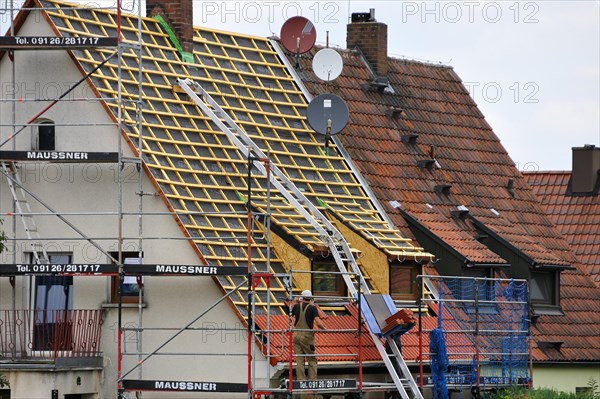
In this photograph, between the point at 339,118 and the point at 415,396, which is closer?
the point at 415,396

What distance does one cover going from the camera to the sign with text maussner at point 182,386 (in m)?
31.1

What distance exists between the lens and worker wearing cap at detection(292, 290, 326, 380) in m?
31.5

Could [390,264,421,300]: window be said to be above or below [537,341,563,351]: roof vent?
above

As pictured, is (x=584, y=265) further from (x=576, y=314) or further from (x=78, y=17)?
(x=78, y=17)

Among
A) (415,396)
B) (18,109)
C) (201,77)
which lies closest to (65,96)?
(18,109)

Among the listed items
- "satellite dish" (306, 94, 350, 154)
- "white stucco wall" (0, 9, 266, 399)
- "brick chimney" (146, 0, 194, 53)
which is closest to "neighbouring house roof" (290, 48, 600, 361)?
"satellite dish" (306, 94, 350, 154)

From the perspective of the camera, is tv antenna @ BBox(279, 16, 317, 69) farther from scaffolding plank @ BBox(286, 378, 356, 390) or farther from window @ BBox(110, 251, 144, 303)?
scaffolding plank @ BBox(286, 378, 356, 390)

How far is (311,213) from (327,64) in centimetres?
Answer: 548

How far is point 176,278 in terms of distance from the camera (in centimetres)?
3247

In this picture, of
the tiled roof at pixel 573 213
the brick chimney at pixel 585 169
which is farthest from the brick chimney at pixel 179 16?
the brick chimney at pixel 585 169

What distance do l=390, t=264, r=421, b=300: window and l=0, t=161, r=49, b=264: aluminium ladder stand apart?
6.62 m

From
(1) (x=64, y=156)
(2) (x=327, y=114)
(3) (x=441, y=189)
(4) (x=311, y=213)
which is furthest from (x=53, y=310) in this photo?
(3) (x=441, y=189)

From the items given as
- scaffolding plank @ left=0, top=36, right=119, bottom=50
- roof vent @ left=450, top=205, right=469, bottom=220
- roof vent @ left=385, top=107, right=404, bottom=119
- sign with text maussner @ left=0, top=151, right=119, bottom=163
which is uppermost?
roof vent @ left=385, top=107, right=404, bottom=119

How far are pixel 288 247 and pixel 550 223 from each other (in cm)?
1178
